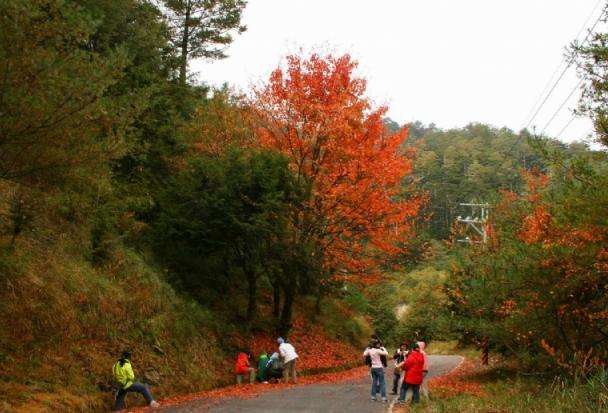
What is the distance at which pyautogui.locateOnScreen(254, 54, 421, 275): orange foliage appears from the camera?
2302 centimetres

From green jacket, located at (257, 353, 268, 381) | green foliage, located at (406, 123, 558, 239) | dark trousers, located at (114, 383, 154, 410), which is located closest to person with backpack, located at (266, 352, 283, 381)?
green jacket, located at (257, 353, 268, 381)

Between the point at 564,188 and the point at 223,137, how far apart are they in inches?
582

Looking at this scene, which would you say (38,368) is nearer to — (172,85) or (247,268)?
(247,268)

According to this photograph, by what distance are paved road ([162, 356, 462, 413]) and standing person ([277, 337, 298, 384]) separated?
1710 millimetres

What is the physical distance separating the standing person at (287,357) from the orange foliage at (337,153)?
14.1 ft

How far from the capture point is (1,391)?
11.9 meters

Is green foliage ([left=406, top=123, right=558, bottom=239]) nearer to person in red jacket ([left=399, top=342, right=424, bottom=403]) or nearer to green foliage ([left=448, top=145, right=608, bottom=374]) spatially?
green foliage ([left=448, top=145, right=608, bottom=374])

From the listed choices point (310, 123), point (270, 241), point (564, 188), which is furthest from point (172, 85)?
point (564, 188)

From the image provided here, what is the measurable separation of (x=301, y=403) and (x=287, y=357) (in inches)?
211

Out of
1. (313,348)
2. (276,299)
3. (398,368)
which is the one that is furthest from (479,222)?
(398,368)

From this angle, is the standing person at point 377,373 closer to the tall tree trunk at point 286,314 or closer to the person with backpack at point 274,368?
the person with backpack at point 274,368

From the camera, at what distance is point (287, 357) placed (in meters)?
20.0

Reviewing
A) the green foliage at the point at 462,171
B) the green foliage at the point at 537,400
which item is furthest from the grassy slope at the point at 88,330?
the green foliage at the point at 462,171

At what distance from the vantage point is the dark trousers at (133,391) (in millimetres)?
14070
